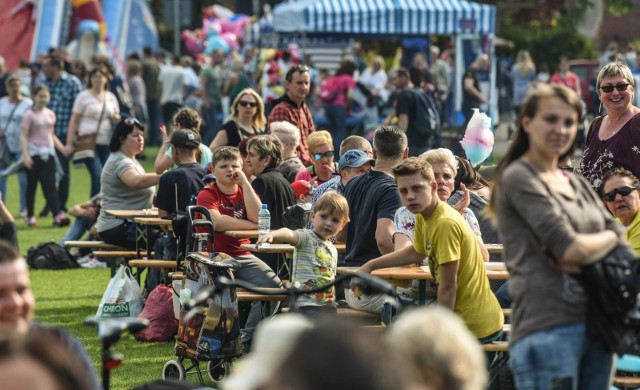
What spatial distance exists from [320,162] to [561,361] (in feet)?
20.9

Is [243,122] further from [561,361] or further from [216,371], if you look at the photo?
[561,361]

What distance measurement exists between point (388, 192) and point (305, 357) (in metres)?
5.65

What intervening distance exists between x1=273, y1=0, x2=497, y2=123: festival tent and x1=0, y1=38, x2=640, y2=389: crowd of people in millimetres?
8077

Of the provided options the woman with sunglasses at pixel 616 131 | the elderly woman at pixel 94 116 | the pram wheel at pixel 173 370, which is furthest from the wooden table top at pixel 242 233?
the elderly woman at pixel 94 116

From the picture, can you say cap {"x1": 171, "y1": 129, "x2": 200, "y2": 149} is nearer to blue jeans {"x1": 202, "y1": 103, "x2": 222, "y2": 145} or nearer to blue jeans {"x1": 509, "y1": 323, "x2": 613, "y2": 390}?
blue jeans {"x1": 509, "y1": 323, "x2": 613, "y2": 390}

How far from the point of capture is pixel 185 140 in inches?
430

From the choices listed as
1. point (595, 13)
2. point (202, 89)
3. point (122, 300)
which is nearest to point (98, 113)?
point (122, 300)

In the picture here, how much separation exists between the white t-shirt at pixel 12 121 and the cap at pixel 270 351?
48.4ft

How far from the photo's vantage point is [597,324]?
15.7ft

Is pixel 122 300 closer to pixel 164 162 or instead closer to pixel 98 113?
pixel 164 162

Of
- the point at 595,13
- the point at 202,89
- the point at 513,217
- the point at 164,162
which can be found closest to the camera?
the point at 513,217

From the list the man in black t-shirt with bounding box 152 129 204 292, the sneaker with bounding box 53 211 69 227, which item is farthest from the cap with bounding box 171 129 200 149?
the sneaker with bounding box 53 211 69 227

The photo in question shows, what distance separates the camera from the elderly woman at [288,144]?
1190 centimetres

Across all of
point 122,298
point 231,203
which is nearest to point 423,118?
point 122,298
